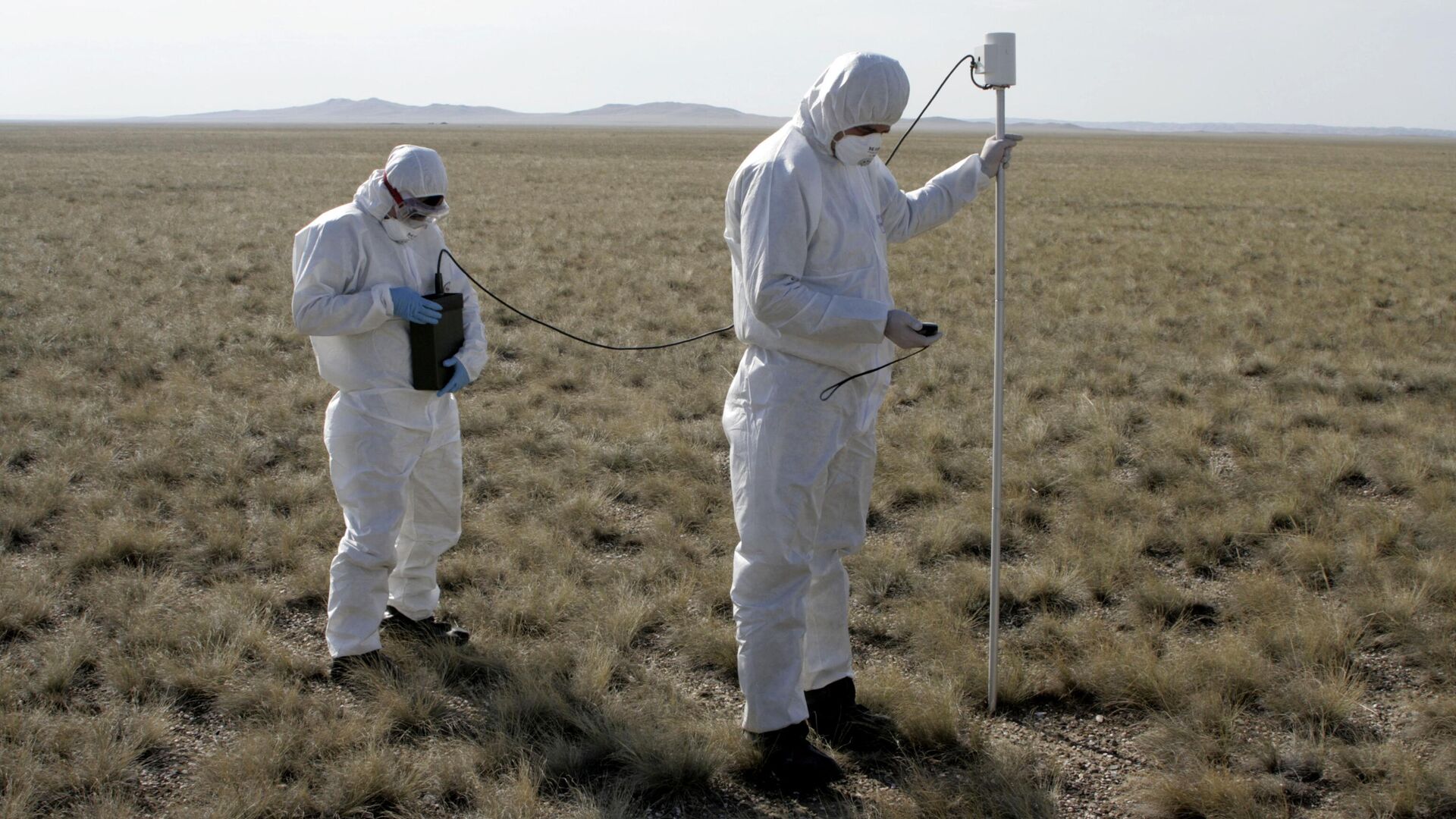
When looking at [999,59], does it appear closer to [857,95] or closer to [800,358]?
[857,95]

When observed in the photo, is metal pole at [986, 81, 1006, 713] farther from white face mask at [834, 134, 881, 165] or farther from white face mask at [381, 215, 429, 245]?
white face mask at [381, 215, 429, 245]

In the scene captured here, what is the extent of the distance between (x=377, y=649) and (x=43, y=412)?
4432 mm

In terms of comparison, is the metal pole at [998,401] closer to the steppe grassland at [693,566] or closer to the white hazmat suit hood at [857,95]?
the steppe grassland at [693,566]

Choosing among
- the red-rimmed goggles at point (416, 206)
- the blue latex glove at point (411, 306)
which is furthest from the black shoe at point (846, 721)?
the red-rimmed goggles at point (416, 206)

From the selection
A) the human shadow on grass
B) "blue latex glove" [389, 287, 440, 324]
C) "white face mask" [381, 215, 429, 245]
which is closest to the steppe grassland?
the human shadow on grass

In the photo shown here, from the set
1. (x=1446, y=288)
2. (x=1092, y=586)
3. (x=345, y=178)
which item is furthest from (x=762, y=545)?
(x=345, y=178)

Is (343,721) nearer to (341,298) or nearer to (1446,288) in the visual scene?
(341,298)

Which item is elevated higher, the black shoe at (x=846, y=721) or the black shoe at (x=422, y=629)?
the black shoe at (x=422, y=629)

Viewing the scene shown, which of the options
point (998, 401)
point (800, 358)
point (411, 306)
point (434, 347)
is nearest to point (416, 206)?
point (411, 306)

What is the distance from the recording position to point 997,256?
3.24m

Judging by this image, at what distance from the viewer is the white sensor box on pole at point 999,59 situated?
9.99ft

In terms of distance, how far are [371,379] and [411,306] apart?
0.92 ft

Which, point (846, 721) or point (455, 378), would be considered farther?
point (455, 378)

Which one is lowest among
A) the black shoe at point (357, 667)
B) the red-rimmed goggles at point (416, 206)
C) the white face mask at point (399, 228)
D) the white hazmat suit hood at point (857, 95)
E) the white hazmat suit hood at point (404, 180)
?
the black shoe at point (357, 667)
